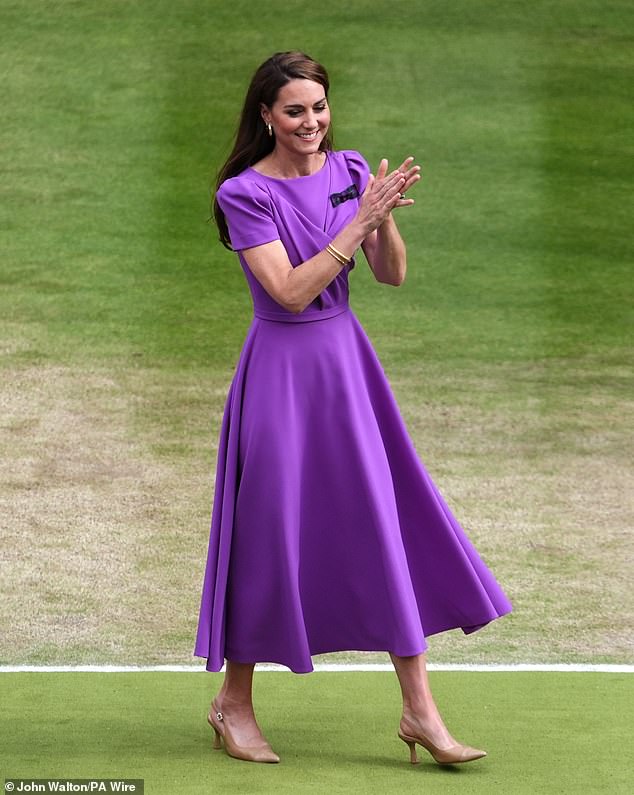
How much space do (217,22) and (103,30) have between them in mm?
976

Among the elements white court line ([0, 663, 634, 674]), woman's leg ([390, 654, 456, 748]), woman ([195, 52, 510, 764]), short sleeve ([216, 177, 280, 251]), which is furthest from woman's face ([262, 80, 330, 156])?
white court line ([0, 663, 634, 674])

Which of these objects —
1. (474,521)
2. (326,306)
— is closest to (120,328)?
(474,521)

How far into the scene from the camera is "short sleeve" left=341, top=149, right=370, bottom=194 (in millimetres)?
4102

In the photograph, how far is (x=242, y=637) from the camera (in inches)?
158

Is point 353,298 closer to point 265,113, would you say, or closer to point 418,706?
point 265,113

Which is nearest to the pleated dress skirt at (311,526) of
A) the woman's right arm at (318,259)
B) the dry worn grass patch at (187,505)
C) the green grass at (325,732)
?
the woman's right arm at (318,259)

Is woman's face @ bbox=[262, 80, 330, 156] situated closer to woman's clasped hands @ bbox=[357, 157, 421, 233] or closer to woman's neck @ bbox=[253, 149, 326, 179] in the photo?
woman's neck @ bbox=[253, 149, 326, 179]

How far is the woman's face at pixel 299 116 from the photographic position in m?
3.93

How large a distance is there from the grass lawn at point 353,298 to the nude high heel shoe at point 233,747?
83 millimetres

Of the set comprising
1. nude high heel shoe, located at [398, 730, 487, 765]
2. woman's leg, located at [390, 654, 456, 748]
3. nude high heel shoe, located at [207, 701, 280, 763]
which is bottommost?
nude high heel shoe, located at [207, 701, 280, 763]

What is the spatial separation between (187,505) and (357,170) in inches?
118

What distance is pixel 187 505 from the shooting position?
6.87m

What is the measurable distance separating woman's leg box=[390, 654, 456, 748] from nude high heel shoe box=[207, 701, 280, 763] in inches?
13.8

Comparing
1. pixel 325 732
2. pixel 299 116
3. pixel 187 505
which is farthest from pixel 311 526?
pixel 187 505
